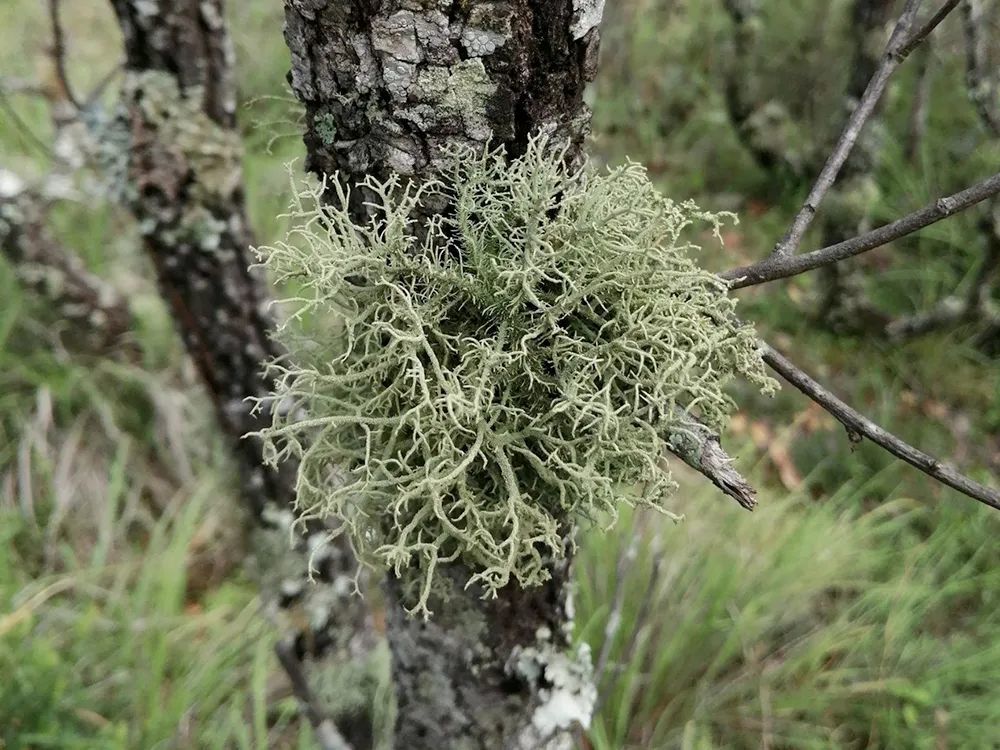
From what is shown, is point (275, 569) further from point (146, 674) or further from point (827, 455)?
point (827, 455)

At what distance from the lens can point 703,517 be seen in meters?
1.80

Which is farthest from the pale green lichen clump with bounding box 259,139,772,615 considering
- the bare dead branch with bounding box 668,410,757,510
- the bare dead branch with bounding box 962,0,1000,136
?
the bare dead branch with bounding box 962,0,1000,136

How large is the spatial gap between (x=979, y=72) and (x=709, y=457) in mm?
2019

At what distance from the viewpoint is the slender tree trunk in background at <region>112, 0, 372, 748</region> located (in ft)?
3.60

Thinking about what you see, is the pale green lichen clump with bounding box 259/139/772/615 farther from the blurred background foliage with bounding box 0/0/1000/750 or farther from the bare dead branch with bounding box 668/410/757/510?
the blurred background foliage with bounding box 0/0/1000/750

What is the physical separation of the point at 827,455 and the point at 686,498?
616 millimetres

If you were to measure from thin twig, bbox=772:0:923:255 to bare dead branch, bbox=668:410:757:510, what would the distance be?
16 cm

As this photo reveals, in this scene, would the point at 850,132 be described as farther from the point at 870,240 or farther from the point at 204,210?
the point at 204,210

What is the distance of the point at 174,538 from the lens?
1.79m

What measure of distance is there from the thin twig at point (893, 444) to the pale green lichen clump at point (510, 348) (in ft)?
0.11

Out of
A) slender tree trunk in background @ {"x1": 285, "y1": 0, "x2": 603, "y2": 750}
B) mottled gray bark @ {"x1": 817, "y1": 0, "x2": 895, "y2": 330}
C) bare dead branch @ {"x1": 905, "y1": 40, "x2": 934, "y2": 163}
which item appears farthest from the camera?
bare dead branch @ {"x1": 905, "y1": 40, "x2": 934, "y2": 163}

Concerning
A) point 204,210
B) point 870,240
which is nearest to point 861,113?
point 870,240

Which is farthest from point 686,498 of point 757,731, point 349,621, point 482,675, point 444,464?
point 444,464

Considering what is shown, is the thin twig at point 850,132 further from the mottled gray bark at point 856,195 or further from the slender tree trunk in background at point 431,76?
the mottled gray bark at point 856,195
